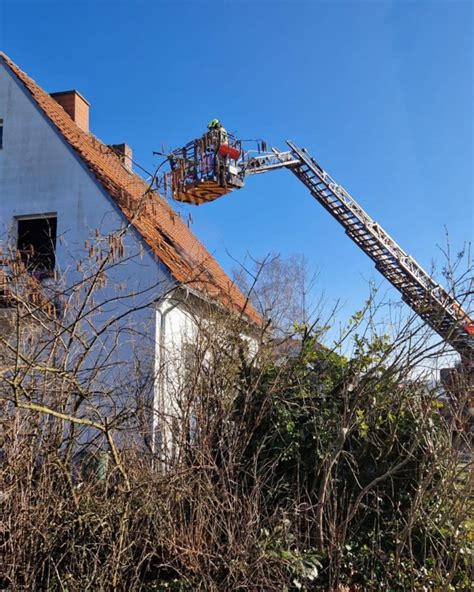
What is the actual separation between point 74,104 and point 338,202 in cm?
745

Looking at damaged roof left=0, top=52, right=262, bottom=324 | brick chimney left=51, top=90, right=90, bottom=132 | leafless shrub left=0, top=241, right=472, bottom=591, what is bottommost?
leafless shrub left=0, top=241, right=472, bottom=591

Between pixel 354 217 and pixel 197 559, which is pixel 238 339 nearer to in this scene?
pixel 197 559

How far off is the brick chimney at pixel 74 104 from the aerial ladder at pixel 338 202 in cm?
418

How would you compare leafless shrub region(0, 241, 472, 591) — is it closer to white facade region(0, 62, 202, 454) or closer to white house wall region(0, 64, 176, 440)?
white facade region(0, 62, 202, 454)

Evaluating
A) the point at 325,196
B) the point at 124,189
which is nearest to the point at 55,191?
the point at 124,189

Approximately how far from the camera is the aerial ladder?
581 centimetres

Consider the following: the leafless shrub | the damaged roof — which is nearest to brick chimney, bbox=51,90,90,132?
the damaged roof

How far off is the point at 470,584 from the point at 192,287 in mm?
4480

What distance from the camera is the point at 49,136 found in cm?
1196

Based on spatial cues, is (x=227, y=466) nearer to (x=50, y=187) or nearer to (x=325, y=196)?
(x=50, y=187)

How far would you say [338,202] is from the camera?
665 inches

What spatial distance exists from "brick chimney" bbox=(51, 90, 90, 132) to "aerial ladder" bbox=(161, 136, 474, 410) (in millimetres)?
4176

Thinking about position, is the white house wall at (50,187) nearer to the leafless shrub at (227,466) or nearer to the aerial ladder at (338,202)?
the aerial ladder at (338,202)

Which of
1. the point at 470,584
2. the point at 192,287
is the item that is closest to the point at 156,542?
the point at 470,584
